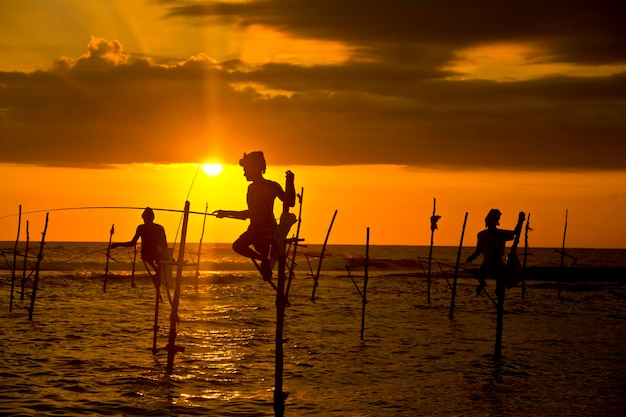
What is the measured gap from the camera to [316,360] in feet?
74.2

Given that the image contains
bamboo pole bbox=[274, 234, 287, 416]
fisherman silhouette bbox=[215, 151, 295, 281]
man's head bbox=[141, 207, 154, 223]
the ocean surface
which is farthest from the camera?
man's head bbox=[141, 207, 154, 223]

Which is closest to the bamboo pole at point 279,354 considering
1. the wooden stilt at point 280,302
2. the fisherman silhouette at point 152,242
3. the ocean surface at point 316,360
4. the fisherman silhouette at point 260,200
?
the wooden stilt at point 280,302

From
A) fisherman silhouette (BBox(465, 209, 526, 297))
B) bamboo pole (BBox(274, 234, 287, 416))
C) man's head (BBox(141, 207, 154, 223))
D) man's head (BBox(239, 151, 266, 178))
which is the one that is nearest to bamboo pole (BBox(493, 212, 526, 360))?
fisherman silhouette (BBox(465, 209, 526, 297))

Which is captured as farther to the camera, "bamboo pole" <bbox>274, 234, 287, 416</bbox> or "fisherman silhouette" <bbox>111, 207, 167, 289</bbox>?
"fisherman silhouette" <bbox>111, 207, 167, 289</bbox>

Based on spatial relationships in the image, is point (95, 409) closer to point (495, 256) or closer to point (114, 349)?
point (114, 349)

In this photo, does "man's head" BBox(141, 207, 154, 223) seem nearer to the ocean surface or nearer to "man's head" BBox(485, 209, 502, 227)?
the ocean surface

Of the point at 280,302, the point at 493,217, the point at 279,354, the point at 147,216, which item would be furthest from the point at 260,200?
the point at 493,217

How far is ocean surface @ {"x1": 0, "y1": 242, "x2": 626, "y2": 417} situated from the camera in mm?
17016

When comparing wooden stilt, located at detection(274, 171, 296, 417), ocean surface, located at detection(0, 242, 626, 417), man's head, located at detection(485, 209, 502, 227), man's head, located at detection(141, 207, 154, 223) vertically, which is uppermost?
man's head, located at detection(485, 209, 502, 227)

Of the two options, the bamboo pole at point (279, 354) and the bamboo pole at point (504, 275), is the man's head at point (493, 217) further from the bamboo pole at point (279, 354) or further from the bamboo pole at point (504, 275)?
the bamboo pole at point (279, 354)

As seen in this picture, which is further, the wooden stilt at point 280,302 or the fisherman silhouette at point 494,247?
the fisherman silhouette at point 494,247

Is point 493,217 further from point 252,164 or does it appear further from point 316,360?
point 252,164

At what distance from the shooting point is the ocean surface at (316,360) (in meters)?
17.0

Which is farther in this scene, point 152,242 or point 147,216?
point 147,216
